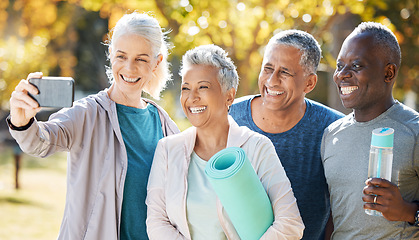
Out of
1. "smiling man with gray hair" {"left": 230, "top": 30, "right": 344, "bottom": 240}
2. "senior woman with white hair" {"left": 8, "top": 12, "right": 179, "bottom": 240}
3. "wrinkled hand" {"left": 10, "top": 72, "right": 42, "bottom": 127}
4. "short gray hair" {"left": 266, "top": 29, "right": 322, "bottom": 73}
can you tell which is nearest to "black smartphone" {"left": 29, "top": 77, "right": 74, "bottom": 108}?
"wrinkled hand" {"left": 10, "top": 72, "right": 42, "bottom": 127}

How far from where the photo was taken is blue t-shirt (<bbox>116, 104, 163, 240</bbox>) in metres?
2.81

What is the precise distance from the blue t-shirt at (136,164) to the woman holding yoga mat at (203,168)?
29 centimetres

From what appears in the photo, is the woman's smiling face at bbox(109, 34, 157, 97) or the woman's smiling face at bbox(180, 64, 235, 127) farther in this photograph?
the woman's smiling face at bbox(109, 34, 157, 97)

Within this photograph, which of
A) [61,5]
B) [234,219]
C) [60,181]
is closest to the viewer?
[234,219]

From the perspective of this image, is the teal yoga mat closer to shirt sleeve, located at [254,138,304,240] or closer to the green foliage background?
shirt sleeve, located at [254,138,304,240]

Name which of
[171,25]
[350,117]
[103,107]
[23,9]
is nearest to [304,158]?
[350,117]

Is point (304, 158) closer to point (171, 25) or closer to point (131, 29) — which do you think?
point (131, 29)

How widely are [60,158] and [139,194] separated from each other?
14.1 m

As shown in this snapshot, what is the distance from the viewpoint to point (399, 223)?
7.82 ft

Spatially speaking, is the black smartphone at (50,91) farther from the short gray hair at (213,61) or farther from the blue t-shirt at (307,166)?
the blue t-shirt at (307,166)

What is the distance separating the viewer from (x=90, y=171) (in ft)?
8.80

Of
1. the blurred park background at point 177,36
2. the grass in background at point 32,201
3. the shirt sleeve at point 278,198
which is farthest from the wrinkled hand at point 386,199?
the grass in background at point 32,201

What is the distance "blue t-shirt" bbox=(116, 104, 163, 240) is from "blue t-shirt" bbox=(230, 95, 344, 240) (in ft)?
2.20

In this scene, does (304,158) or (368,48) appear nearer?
(368,48)
